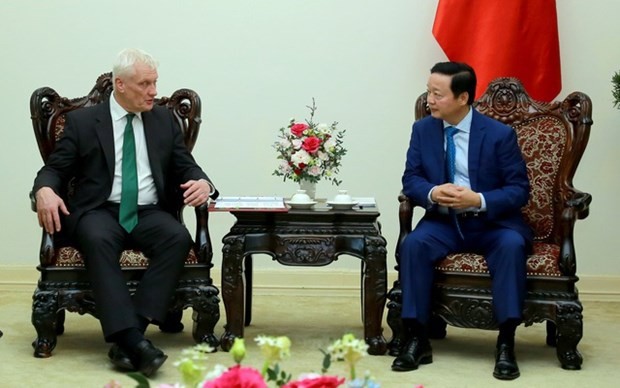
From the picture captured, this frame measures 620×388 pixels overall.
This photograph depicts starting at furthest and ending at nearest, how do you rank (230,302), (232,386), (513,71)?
(513,71), (230,302), (232,386)

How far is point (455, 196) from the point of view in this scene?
440cm

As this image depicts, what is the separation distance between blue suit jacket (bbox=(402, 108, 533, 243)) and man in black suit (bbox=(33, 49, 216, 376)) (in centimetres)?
95

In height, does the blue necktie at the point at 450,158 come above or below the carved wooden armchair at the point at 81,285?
above

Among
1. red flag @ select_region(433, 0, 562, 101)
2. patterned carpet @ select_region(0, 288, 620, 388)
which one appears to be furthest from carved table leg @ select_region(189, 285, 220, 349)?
red flag @ select_region(433, 0, 562, 101)

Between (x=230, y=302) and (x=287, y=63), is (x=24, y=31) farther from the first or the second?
(x=230, y=302)

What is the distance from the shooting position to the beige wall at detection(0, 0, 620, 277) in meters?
5.95

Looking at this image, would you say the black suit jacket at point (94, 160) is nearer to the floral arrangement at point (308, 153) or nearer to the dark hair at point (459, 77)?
the floral arrangement at point (308, 153)

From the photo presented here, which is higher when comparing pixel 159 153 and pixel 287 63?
pixel 287 63

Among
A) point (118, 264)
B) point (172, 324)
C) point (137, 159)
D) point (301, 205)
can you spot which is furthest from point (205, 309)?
point (137, 159)

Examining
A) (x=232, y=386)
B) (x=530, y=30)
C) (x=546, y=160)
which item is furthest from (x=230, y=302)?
(x=232, y=386)

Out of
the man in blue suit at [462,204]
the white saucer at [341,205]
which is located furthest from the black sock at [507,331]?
the white saucer at [341,205]

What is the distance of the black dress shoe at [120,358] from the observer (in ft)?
13.6

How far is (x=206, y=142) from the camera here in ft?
19.8

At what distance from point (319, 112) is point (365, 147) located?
13.3 inches
